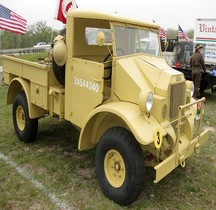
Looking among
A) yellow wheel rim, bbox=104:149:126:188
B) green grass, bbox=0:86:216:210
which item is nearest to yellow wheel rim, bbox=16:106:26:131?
green grass, bbox=0:86:216:210

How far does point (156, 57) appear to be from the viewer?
4.61m

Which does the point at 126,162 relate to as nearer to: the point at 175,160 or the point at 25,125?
the point at 175,160

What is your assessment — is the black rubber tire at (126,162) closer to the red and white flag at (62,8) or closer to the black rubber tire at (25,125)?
the black rubber tire at (25,125)

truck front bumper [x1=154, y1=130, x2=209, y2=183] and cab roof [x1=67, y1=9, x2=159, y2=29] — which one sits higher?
cab roof [x1=67, y1=9, x2=159, y2=29]

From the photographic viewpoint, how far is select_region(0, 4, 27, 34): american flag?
10008 mm

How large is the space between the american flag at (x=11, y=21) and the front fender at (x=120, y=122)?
7.19 meters

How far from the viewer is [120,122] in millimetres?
4027

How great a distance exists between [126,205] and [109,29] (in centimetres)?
232

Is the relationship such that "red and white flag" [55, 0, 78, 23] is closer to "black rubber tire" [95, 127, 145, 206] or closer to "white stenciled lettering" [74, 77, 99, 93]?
"white stenciled lettering" [74, 77, 99, 93]

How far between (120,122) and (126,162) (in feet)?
2.19

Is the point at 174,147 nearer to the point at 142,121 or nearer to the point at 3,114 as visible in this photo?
the point at 142,121

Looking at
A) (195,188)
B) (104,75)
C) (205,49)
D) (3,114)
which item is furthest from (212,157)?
(205,49)

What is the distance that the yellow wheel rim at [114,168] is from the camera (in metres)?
3.73

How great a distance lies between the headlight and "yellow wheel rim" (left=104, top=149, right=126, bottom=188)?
671 millimetres
